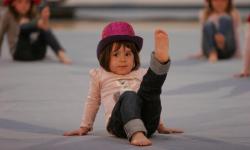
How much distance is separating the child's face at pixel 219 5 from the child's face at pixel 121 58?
2.98m

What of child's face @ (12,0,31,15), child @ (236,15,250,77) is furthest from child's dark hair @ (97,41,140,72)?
child's face @ (12,0,31,15)

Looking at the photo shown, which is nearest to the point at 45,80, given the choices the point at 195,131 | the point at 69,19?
the point at 195,131


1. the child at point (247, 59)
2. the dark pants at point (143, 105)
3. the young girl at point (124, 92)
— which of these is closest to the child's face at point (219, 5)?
the child at point (247, 59)

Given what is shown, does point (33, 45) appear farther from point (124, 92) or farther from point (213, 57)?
point (124, 92)

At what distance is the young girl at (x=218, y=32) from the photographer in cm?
556

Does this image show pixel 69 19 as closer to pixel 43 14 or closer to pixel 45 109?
pixel 43 14

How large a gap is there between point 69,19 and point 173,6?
165cm

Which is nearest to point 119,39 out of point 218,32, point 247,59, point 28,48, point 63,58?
point 247,59

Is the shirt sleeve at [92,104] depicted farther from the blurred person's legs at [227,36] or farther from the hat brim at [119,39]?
the blurred person's legs at [227,36]

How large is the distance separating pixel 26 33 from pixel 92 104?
8.88 ft

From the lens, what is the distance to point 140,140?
2.48 metres

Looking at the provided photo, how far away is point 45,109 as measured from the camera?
11.6 ft

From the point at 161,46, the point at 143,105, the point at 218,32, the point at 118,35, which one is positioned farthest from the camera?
the point at 218,32

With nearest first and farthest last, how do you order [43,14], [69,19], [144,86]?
[144,86]
[43,14]
[69,19]
